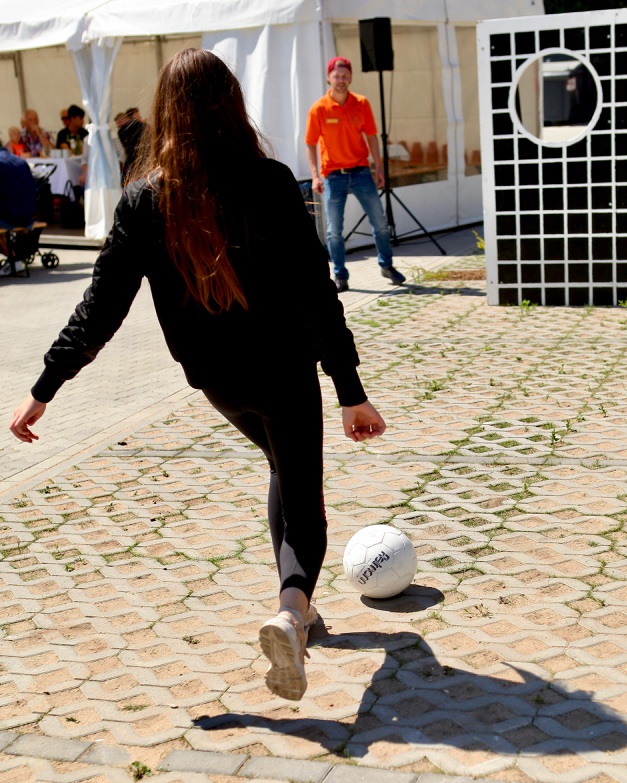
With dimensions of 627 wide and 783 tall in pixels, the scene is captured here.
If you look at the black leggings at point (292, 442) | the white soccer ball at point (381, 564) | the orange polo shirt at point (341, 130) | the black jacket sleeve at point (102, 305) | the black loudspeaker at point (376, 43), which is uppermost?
the black loudspeaker at point (376, 43)

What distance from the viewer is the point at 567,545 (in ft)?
14.8

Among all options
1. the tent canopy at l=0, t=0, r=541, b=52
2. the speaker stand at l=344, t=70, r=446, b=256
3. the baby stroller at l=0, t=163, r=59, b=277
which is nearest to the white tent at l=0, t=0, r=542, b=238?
the tent canopy at l=0, t=0, r=541, b=52

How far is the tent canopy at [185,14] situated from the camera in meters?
12.8

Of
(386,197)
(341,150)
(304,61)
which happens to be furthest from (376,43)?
(341,150)

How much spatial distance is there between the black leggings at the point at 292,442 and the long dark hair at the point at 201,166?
256mm

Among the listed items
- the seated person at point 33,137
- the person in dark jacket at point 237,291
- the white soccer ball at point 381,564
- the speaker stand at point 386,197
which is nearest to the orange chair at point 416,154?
the speaker stand at point 386,197

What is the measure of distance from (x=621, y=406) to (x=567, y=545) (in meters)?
2.10

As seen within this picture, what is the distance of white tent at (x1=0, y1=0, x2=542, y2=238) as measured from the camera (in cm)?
1290

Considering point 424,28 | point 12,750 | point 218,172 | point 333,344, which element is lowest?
point 12,750

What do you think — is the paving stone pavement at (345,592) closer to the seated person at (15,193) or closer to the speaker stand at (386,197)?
the speaker stand at (386,197)

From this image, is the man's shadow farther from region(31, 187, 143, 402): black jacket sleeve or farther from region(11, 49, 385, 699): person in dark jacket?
region(31, 187, 143, 402): black jacket sleeve

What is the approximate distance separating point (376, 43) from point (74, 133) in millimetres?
7172

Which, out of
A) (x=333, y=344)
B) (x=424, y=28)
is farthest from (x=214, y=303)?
(x=424, y=28)

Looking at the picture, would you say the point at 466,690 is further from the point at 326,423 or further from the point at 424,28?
the point at 424,28
